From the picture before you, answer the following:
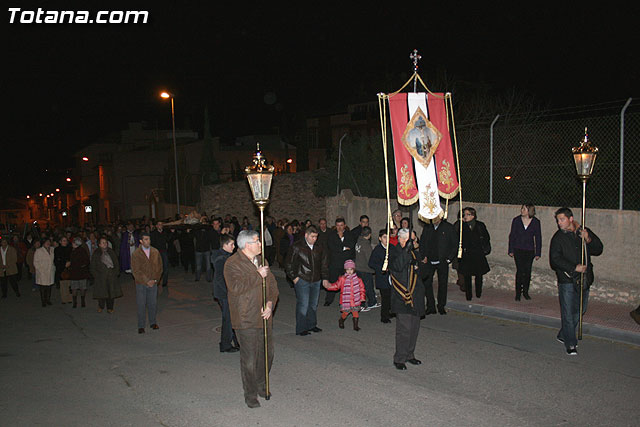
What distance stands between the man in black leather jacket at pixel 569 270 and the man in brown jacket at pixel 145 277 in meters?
6.69

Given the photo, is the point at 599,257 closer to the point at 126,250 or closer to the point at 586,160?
the point at 586,160

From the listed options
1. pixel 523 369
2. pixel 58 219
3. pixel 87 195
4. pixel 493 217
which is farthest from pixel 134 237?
pixel 58 219

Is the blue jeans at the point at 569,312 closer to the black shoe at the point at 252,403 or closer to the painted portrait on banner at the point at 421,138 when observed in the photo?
the painted portrait on banner at the point at 421,138

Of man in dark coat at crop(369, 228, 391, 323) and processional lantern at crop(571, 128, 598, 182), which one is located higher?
processional lantern at crop(571, 128, 598, 182)

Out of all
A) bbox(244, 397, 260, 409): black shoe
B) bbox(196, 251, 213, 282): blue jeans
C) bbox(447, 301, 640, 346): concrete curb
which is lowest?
bbox(447, 301, 640, 346): concrete curb

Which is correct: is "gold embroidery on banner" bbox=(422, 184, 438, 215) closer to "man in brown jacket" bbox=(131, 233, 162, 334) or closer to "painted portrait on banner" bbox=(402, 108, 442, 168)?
"painted portrait on banner" bbox=(402, 108, 442, 168)

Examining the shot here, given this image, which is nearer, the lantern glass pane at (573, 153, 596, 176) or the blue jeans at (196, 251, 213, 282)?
the lantern glass pane at (573, 153, 596, 176)

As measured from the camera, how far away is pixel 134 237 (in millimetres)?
16047

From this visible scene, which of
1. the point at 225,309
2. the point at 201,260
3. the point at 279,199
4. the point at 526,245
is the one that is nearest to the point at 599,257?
the point at 526,245

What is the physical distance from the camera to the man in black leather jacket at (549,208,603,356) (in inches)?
324

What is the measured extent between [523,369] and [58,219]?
91309 millimetres

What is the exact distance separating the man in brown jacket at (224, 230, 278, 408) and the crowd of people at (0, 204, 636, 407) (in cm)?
1

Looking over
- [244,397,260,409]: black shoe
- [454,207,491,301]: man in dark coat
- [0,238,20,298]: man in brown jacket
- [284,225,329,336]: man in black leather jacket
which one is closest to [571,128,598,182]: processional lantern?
[454,207,491,301]: man in dark coat

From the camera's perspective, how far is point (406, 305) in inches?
306
